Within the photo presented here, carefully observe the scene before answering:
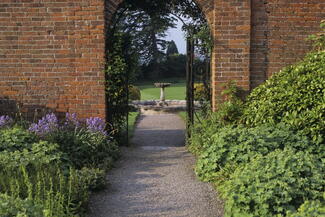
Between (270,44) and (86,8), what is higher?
(86,8)

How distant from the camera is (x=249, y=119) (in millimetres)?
6750

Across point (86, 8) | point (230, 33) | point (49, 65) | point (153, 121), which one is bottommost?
point (153, 121)

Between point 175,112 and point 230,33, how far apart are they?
884cm

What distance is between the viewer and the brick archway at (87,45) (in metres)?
7.36

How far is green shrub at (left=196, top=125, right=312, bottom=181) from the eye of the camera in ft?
17.9

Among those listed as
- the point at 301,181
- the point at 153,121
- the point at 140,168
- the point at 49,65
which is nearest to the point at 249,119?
the point at 140,168

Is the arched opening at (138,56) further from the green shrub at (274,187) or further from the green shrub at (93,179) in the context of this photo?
the green shrub at (274,187)

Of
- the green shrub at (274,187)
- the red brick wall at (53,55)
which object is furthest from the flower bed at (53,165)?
the green shrub at (274,187)

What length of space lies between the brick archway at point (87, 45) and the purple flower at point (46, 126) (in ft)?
2.03

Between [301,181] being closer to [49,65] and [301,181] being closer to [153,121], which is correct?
[49,65]

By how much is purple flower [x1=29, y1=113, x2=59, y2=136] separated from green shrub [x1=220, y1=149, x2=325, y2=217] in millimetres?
3516

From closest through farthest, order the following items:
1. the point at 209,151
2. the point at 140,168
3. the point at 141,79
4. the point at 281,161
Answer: the point at 281,161 < the point at 209,151 < the point at 140,168 < the point at 141,79

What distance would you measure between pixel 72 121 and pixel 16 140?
65.3 inches

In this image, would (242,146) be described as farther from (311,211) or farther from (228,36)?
(228,36)
